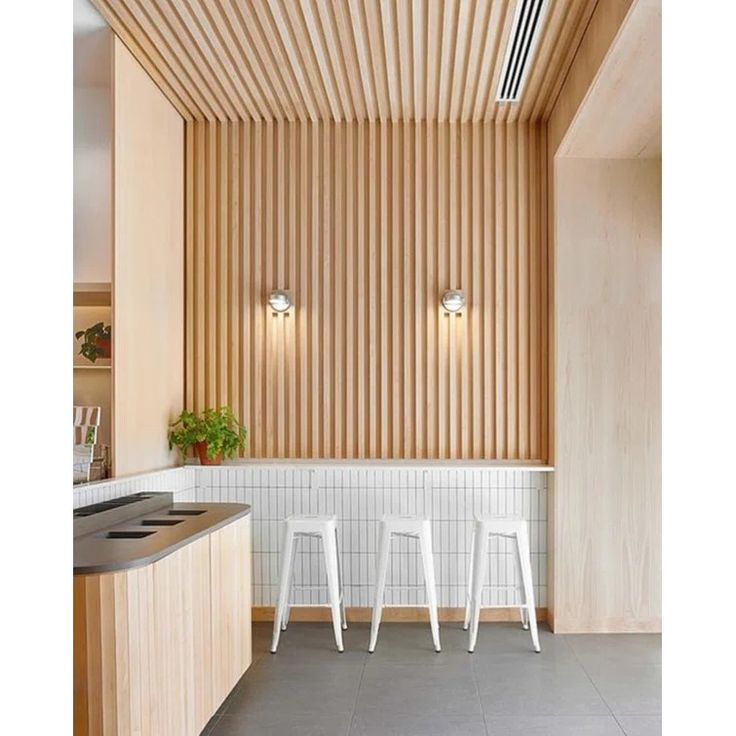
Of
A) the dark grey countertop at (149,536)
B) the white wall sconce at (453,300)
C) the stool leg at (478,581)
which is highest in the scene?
the white wall sconce at (453,300)

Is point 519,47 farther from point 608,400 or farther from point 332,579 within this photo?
point 332,579

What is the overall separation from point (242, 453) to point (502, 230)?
2.37m

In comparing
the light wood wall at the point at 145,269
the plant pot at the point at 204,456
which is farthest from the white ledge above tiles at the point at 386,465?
the light wood wall at the point at 145,269

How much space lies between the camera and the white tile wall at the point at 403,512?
5996mm

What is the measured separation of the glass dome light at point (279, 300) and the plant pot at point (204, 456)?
1.04 metres

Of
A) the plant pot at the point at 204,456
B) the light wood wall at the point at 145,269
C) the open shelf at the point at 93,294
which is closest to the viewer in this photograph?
the open shelf at the point at 93,294

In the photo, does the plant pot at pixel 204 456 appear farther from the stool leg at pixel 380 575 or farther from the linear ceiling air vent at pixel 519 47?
the linear ceiling air vent at pixel 519 47

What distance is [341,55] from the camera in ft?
16.7

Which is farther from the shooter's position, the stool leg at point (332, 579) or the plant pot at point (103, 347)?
the stool leg at point (332, 579)

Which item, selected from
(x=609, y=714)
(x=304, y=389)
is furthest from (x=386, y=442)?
(x=609, y=714)

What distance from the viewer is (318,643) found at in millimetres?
5484

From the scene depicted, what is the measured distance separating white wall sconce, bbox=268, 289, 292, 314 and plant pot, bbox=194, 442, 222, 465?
1.04 meters

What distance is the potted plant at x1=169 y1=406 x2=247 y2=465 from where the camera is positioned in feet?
19.3
